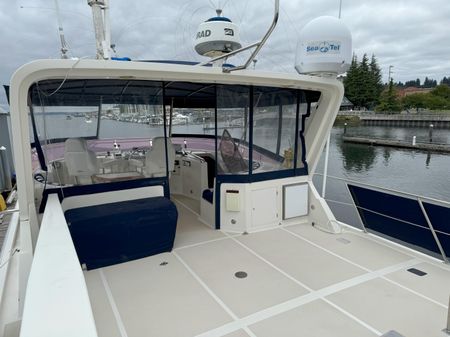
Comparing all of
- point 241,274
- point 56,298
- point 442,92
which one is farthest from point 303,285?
point 442,92

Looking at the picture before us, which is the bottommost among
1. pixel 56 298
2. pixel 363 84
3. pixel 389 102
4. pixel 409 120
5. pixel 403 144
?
pixel 403 144

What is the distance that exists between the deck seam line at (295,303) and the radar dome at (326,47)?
2076 millimetres

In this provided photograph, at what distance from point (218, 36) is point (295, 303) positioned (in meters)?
2.63

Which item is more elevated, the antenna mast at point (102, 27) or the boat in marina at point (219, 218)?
the antenna mast at point (102, 27)

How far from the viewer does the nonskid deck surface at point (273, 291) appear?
1.96 meters

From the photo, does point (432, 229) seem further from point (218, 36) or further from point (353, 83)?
point (353, 83)

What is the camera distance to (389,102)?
172 feet

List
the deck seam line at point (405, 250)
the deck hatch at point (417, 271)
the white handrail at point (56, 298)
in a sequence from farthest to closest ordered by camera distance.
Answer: the deck seam line at point (405, 250)
the deck hatch at point (417, 271)
the white handrail at point (56, 298)

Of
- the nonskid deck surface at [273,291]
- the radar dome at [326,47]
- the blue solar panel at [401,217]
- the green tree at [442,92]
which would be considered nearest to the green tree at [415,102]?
the green tree at [442,92]

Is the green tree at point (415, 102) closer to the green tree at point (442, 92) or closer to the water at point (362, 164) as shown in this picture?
the green tree at point (442, 92)

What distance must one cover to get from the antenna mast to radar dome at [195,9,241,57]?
0.99 m

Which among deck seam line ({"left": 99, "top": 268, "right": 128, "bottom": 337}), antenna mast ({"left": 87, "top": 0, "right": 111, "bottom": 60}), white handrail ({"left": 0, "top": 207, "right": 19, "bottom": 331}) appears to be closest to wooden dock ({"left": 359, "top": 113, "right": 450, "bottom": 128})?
antenna mast ({"left": 87, "top": 0, "right": 111, "bottom": 60})

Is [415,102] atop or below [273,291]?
atop

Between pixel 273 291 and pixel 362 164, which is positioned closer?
pixel 273 291
